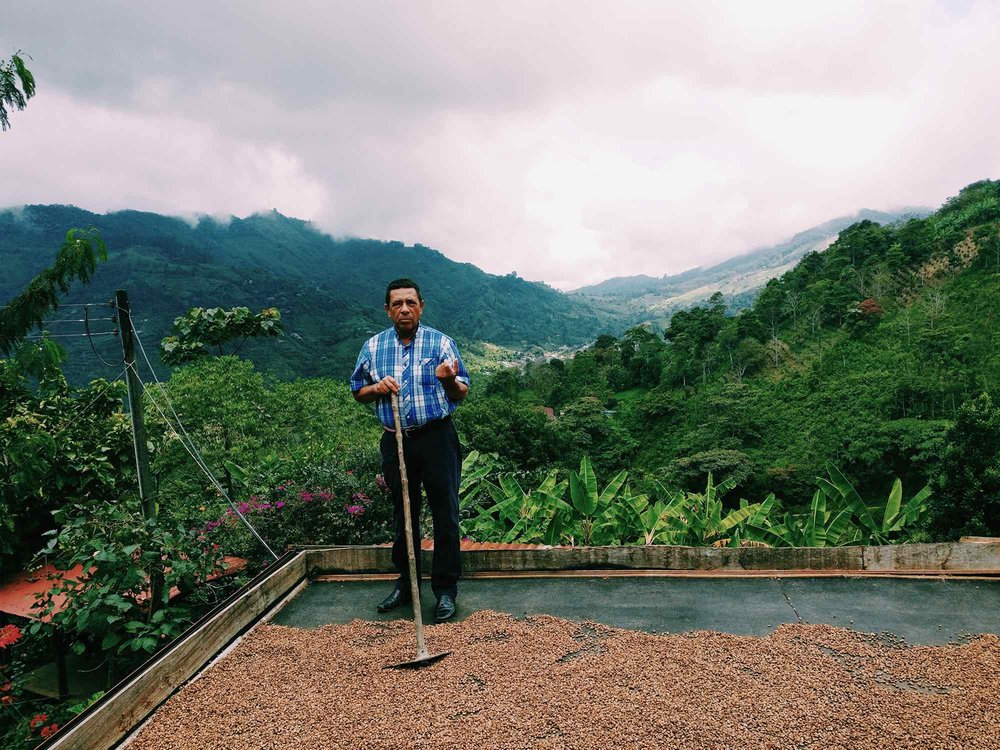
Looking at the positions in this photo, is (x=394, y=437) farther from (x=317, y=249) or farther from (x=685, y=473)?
(x=317, y=249)

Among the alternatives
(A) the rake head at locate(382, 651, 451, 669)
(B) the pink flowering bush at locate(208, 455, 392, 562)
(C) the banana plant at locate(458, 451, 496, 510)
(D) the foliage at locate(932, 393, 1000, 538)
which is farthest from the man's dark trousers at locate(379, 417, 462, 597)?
(D) the foliage at locate(932, 393, 1000, 538)

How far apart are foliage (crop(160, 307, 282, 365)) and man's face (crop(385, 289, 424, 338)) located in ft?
41.4

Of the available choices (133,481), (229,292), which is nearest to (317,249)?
(229,292)

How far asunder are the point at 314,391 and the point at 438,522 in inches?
658

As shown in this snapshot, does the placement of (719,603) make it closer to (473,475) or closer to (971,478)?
(473,475)

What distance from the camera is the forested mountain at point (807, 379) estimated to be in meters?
28.3

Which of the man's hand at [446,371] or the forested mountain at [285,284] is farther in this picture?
the forested mountain at [285,284]

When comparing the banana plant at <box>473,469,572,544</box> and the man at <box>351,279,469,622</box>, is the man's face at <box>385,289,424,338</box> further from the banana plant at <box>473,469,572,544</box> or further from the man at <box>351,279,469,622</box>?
the banana plant at <box>473,469,572,544</box>

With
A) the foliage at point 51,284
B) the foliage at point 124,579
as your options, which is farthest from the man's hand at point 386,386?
the foliage at point 51,284

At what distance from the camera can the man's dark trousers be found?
2615 millimetres

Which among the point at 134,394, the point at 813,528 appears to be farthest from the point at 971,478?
the point at 134,394

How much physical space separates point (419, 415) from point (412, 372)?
0.70 feet

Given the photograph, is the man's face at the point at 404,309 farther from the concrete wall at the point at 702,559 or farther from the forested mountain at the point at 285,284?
the forested mountain at the point at 285,284

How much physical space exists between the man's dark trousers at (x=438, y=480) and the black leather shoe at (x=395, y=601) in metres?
0.03
